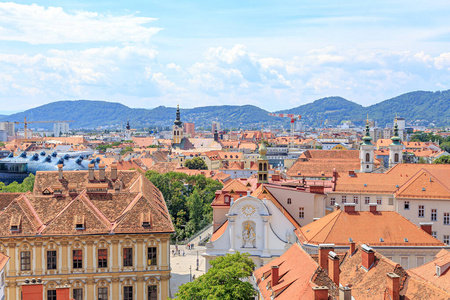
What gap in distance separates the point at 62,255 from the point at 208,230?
1878 inches

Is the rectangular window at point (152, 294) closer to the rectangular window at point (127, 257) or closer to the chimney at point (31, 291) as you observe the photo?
the rectangular window at point (127, 257)

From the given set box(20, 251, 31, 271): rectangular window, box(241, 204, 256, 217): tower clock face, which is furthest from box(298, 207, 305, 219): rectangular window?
box(20, 251, 31, 271): rectangular window

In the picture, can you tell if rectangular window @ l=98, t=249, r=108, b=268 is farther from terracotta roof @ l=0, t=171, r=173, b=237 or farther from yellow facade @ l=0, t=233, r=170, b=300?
terracotta roof @ l=0, t=171, r=173, b=237

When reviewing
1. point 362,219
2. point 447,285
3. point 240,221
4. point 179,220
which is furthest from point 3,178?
point 447,285

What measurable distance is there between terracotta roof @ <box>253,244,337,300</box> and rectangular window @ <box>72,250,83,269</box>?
46.5ft

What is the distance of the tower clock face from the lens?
186ft

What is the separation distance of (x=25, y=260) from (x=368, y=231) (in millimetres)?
28310

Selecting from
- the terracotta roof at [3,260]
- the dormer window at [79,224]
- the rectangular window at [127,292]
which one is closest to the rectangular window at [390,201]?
the rectangular window at [127,292]

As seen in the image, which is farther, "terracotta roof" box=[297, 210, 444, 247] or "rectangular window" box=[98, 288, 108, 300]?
"terracotta roof" box=[297, 210, 444, 247]

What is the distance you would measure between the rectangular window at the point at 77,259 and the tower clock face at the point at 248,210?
16.0m

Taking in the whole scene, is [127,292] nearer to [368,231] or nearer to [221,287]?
[221,287]

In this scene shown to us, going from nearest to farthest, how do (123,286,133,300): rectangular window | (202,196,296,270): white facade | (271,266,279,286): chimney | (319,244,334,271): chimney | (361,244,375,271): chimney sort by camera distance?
(361,244,375,271): chimney, (319,244,334,271): chimney, (271,266,279,286): chimney, (123,286,133,300): rectangular window, (202,196,296,270): white facade

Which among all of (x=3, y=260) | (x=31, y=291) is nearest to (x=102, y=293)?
(x=3, y=260)

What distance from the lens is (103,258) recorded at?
4828cm
